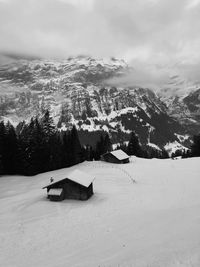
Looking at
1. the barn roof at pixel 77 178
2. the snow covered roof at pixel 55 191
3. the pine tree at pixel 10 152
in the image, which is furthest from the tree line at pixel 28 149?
the snow covered roof at pixel 55 191

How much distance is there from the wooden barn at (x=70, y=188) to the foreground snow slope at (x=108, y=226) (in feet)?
4.58

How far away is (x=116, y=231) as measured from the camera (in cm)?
3014

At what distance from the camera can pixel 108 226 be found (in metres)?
32.2

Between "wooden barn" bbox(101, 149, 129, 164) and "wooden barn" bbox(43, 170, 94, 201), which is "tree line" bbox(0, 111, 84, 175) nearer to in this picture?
"wooden barn" bbox(101, 149, 129, 164)

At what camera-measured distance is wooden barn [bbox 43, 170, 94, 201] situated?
1848 inches

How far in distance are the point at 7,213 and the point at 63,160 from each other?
47.7 meters

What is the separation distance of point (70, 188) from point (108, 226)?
1767 centimetres

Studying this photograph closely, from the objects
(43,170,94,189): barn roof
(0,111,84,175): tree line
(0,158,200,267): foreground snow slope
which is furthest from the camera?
(0,111,84,175): tree line

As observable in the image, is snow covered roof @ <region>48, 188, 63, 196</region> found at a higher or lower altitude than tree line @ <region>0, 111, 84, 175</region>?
lower

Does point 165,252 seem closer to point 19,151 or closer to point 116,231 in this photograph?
point 116,231

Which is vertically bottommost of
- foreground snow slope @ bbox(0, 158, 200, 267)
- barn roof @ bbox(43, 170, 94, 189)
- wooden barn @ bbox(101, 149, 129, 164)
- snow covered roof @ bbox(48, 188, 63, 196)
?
foreground snow slope @ bbox(0, 158, 200, 267)

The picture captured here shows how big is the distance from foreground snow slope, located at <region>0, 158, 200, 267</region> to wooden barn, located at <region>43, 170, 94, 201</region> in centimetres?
140

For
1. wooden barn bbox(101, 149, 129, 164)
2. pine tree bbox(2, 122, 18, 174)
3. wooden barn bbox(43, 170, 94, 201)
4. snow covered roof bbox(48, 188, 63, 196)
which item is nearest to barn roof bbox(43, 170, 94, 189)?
wooden barn bbox(43, 170, 94, 201)

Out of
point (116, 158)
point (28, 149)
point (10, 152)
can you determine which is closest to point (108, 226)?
point (28, 149)
